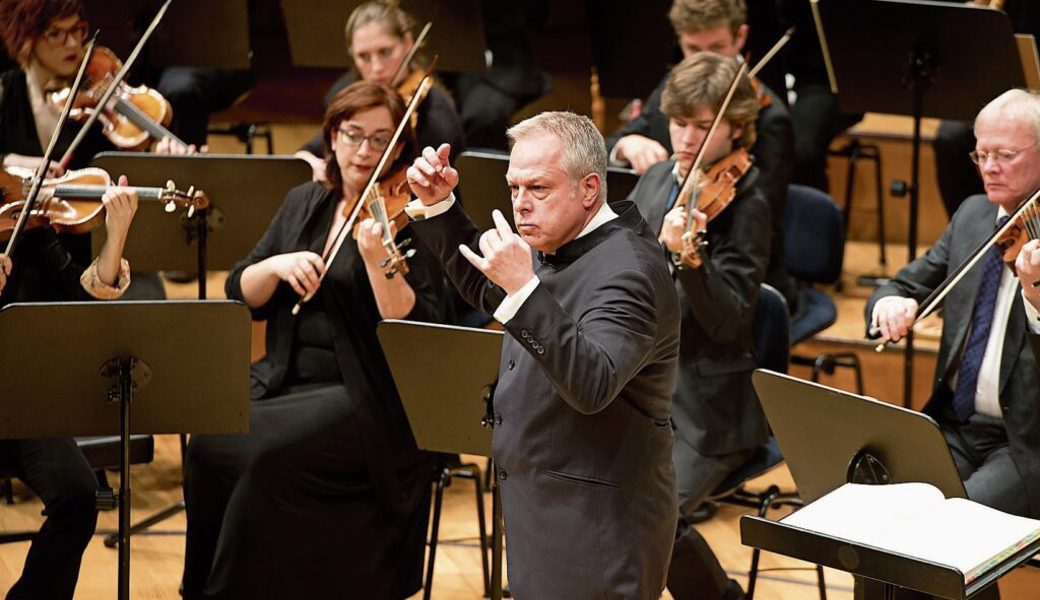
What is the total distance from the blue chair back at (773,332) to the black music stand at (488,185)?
46 cm

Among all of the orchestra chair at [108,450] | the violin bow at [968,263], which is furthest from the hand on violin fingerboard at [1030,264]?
the orchestra chair at [108,450]

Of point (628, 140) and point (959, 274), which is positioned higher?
point (628, 140)

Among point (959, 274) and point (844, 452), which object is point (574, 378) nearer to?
point (844, 452)

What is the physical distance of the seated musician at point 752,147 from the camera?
423 cm

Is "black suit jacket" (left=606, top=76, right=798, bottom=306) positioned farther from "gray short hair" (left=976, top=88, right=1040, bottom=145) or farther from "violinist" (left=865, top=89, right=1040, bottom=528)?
"gray short hair" (left=976, top=88, right=1040, bottom=145)

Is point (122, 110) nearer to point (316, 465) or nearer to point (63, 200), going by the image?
point (63, 200)

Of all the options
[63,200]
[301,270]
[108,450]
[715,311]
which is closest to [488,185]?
[301,270]

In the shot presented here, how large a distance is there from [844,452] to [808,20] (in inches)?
117

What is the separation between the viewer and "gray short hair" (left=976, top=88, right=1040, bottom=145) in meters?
3.20

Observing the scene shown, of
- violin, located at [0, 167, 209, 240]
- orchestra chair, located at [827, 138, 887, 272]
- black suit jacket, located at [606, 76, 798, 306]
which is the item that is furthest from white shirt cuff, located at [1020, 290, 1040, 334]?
orchestra chair, located at [827, 138, 887, 272]

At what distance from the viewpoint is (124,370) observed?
3.00 metres

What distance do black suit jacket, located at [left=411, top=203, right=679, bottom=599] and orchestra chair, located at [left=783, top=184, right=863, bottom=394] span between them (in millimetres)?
1920

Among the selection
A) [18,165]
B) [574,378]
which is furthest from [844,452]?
[18,165]

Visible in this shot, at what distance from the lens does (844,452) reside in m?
2.90
